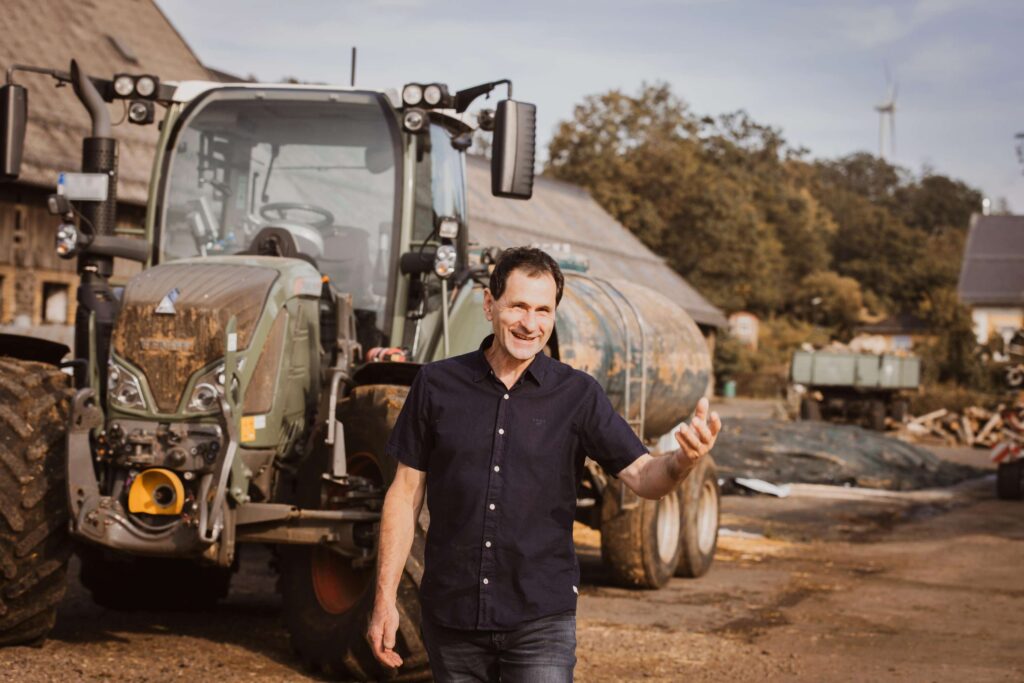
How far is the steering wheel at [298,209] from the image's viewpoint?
844cm

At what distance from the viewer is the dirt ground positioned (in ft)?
25.0

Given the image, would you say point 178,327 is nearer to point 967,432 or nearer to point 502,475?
point 502,475

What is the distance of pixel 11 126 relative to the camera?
7.68m

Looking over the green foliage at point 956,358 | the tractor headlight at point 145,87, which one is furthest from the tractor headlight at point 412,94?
the green foliage at point 956,358

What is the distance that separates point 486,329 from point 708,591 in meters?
3.70

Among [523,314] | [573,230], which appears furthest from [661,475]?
[573,230]

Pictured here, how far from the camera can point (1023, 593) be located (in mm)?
11664

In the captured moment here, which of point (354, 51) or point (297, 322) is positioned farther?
point (354, 51)

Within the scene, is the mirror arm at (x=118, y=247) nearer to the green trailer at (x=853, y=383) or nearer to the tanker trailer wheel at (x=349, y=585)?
the tanker trailer wheel at (x=349, y=585)

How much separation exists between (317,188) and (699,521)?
538cm

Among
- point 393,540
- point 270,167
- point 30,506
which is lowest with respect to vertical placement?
point 30,506

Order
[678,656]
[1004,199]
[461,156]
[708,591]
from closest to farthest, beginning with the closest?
[678,656] < [461,156] < [708,591] < [1004,199]

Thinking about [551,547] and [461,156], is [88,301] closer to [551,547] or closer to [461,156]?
[461,156]

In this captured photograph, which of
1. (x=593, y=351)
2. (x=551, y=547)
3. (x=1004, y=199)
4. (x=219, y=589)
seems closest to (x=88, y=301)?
(x=219, y=589)
